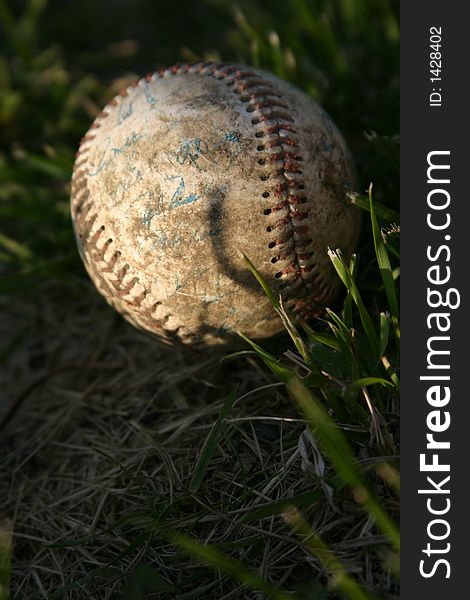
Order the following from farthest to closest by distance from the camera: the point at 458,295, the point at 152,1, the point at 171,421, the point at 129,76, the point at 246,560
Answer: the point at 152,1, the point at 129,76, the point at 171,421, the point at 458,295, the point at 246,560

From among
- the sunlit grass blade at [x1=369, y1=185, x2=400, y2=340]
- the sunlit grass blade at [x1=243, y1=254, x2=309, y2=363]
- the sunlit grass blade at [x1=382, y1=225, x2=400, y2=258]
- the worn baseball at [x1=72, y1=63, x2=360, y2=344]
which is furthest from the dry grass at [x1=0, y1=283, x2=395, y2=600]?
the sunlit grass blade at [x1=382, y1=225, x2=400, y2=258]

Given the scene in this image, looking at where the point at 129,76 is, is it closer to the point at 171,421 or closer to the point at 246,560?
the point at 171,421

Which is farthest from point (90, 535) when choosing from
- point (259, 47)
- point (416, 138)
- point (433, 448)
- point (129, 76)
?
point (129, 76)

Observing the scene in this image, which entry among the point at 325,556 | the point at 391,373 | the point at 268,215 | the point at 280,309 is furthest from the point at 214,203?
the point at 325,556

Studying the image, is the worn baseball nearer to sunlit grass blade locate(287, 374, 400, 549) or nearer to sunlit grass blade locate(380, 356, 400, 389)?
sunlit grass blade locate(380, 356, 400, 389)

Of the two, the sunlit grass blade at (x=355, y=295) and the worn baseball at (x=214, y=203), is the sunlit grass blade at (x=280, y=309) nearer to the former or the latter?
the worn baseball at (x=214, y=203)

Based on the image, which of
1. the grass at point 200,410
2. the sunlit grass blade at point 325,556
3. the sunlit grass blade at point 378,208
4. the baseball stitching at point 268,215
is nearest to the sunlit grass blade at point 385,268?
the grass at point 200,410
